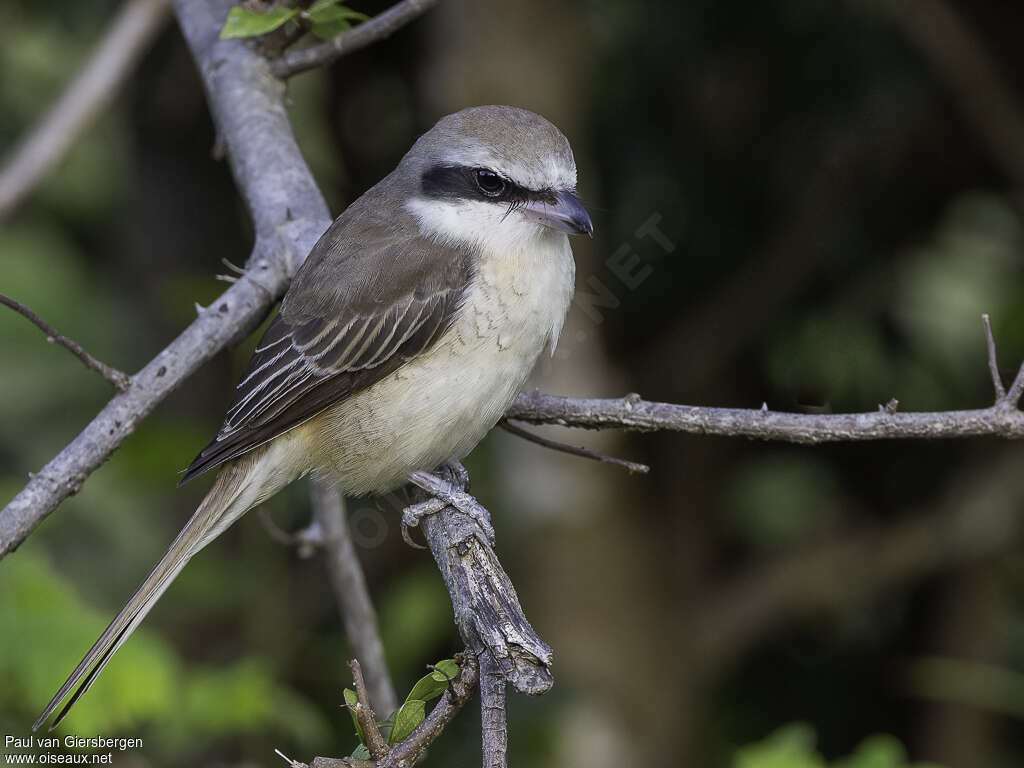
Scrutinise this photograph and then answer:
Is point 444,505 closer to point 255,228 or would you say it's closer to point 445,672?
point 445,672

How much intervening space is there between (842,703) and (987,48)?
2995 mm

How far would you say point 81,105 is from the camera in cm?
412

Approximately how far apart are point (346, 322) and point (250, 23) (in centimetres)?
87

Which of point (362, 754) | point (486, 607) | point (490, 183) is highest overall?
point (490, 183)

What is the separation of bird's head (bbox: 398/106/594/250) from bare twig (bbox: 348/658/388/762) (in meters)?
1.59

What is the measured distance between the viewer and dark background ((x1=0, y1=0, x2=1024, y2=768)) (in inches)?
184

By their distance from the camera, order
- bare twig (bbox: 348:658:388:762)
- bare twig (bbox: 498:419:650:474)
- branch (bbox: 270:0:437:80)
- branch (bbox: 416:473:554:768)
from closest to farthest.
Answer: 1. bare twig (bbox: 348:658:388:762)
2. branch (bbox: 416:473:554:768)
3. bare twig (bbox: 498:419:650:474)
4. branch (bbox: 270:0:437:80)

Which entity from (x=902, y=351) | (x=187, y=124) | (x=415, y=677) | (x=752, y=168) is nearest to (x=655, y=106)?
(x=752, y=168)

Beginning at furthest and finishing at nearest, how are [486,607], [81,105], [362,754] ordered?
1. [81,105]
2. [486,607]
3. [362,754]

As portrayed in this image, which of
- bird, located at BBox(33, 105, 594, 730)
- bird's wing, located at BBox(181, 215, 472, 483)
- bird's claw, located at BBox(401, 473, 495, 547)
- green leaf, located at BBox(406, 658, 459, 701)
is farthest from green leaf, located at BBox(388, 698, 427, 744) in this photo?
bird's wing, located at BBox(181, 215, 472, 483)

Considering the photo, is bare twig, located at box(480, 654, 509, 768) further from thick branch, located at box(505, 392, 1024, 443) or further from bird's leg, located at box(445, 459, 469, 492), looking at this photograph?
bird's leg, located at box(445, 459, 469, 492)

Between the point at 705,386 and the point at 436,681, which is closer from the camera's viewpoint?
the point at 436,681

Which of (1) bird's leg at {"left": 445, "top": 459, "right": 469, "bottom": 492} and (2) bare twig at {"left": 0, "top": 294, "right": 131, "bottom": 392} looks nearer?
(2) bare twig at {"left": 0, "top": 294, "right": 131, "bottom": 392}

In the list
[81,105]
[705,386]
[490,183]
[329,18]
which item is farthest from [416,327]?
[705,386]
